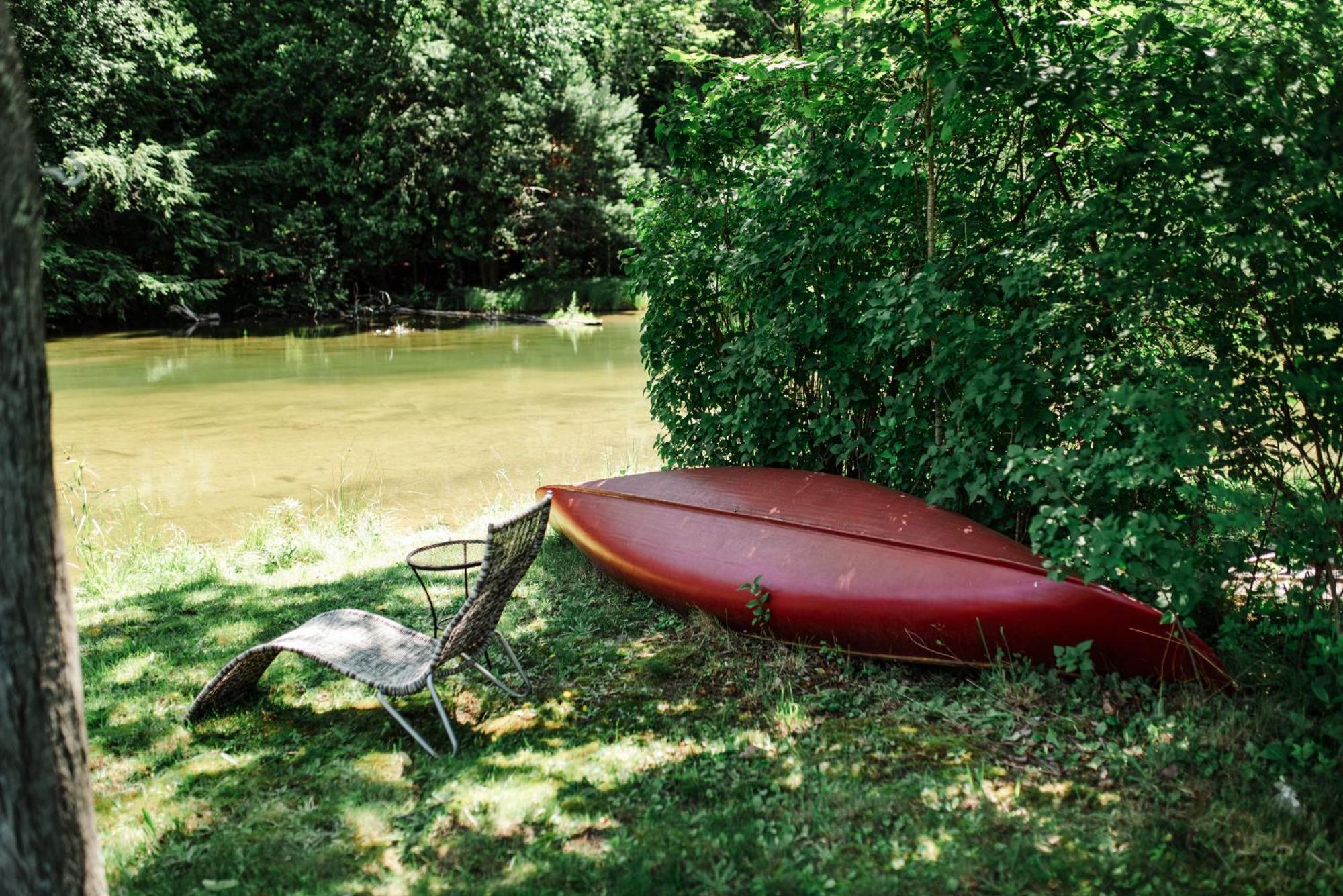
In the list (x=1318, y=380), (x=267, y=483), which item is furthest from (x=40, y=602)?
(x=267, y=483)

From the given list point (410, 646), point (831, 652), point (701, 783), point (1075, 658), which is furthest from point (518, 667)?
point (1075, 658)

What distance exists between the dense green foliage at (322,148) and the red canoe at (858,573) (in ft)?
62.7

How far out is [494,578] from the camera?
3.65m

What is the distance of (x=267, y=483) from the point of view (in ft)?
31.6

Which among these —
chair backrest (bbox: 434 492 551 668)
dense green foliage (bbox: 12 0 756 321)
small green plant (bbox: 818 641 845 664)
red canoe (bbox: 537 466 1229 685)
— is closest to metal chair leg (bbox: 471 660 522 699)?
chair backrest (bbox: 434 492 551 668)

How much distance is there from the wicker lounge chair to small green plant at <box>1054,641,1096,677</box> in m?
1.99

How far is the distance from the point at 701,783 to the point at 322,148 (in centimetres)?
2870

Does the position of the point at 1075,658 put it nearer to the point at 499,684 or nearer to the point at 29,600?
the point at 499,684

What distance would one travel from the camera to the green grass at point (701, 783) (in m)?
2.65

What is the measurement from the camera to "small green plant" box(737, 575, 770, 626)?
435cm

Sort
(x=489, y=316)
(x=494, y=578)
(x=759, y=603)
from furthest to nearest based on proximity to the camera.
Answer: (x=489, y=316), (x=759, y=603), (x=494, y=578)

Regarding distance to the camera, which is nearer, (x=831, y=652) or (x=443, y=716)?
(x=443, y=716)

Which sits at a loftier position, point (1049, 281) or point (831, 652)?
point (1049, 281)

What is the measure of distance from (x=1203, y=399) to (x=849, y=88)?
113 inches
